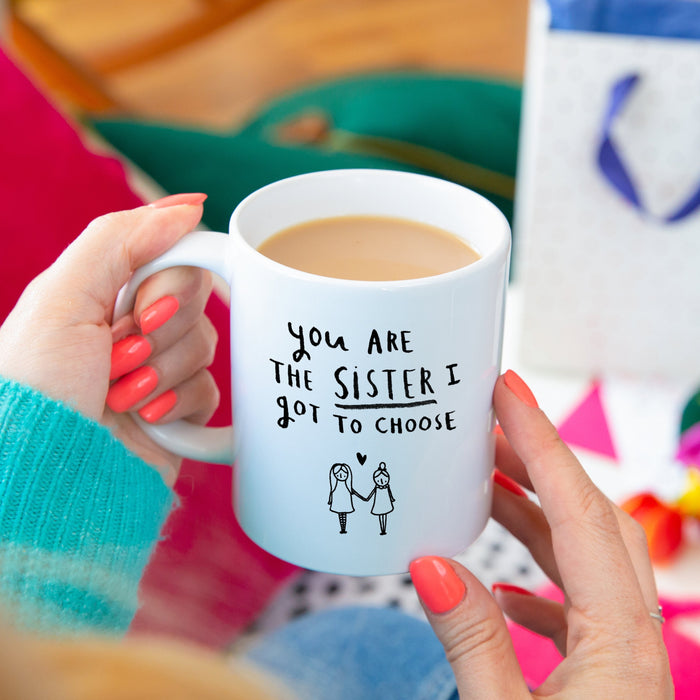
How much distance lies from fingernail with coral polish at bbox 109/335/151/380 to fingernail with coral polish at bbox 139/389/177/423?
3 centimetres

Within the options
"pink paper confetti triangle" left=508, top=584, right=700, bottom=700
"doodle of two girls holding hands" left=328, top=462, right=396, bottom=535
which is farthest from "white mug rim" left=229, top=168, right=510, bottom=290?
"pink paper confetti triangle" left=508, top=584, right=700, bottom=700

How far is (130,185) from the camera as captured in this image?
0.96 meters

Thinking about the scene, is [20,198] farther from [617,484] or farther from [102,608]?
[617,484]

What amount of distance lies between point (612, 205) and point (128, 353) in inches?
21.7

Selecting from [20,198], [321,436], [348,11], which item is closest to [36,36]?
[20,198]

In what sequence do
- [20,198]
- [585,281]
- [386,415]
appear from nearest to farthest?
[386,415], [20,198], [585,281]

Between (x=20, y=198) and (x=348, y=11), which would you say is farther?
(x=348, y=11)

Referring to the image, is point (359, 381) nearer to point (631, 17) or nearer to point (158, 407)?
point (158, 407)

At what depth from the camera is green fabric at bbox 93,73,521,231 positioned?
1175mm

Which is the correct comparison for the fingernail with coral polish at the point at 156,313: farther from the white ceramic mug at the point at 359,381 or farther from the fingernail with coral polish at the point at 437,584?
the fingernail with coral polish at the point at 437,584

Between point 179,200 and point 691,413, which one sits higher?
point 179,200

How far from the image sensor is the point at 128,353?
57 centimetres

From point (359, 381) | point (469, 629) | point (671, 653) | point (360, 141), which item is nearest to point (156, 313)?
point (359, 381)

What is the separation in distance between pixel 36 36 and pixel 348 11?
1.90 m
